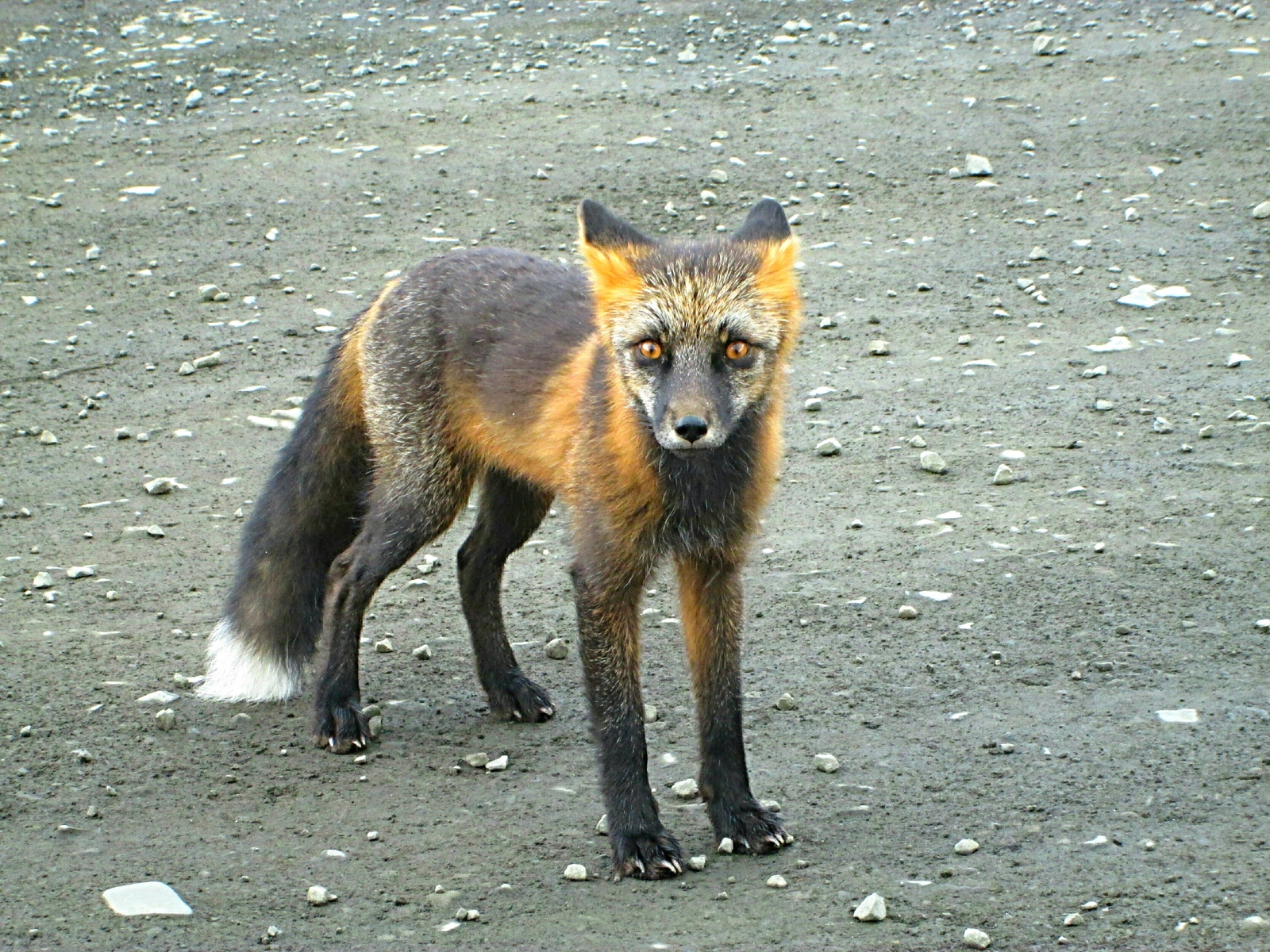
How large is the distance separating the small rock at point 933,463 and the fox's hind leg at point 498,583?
2349 millimetres

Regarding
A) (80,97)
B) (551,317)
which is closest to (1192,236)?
(551,317)

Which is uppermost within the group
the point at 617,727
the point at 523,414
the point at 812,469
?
the point at 523,414

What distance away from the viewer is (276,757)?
527 cm

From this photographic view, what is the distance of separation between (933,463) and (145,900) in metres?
4.43

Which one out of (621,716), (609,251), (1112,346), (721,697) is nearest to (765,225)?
(609,251)

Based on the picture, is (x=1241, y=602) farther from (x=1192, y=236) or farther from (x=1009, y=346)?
(x=1192, y=236)

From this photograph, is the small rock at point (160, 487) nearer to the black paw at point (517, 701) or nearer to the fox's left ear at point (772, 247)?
the black paw at point (517, 701)

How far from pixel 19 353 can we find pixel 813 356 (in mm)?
5013

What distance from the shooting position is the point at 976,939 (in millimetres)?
3820

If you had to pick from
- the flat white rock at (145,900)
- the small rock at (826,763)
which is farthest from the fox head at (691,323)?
the flat white rock at (145,900)

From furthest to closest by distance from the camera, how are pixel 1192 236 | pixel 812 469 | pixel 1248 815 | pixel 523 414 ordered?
pixel 1192 236 < pixel 812 469 < pixel 523 414 < pixel 1248 815

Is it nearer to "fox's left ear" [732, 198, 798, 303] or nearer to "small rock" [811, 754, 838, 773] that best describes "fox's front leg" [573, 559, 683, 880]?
"small rock" [811, 754, 838, 773]

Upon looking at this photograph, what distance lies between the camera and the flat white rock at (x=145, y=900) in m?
4.14

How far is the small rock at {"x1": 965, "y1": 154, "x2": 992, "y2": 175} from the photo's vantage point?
36.8 ft
